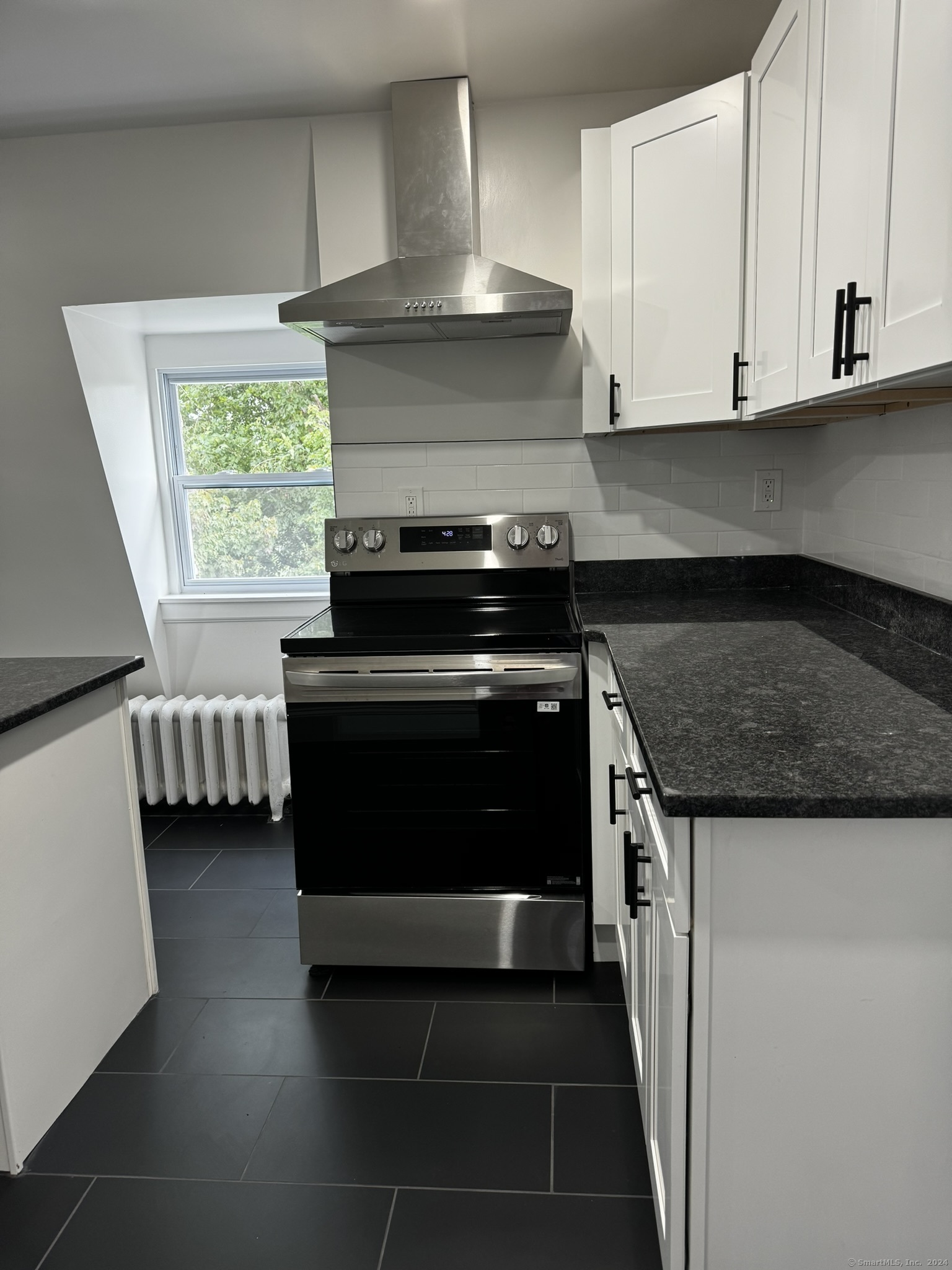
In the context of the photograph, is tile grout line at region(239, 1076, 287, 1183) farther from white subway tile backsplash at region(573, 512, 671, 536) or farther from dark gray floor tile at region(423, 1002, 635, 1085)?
white subway tile backsplash at region(573, 512, 671, 536)

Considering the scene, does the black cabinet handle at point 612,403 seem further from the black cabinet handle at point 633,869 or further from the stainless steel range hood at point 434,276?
the black cabinet handle at point 633,869

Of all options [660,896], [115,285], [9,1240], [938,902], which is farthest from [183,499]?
[938,902]

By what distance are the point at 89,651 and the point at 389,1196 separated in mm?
2473

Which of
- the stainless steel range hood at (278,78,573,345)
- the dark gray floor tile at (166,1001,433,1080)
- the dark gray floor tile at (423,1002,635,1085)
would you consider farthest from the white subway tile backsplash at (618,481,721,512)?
the dark gray floor tile at (166,1001,433,1080)

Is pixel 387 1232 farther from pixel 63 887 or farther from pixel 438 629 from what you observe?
pixel 438 629

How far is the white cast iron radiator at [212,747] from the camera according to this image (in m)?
3.35

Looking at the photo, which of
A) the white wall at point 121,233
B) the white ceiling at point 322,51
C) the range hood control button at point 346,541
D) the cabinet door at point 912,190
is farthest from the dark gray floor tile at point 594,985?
the white ceiling at point 322,51

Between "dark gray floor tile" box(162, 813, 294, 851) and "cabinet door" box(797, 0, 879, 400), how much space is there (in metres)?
2.37

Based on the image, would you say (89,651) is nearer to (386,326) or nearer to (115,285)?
(115,285)

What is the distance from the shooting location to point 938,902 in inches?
42.3

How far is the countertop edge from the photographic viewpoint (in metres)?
1.03

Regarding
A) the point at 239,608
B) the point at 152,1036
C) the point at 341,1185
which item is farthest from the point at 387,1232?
the point at 239,608

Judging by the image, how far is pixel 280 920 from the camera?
2678mm

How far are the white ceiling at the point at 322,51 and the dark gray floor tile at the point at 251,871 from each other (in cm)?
238
